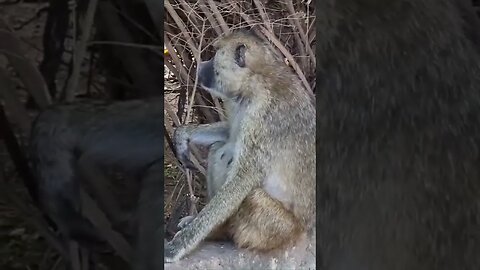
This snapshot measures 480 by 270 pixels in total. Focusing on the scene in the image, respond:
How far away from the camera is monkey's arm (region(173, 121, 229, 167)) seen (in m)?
1.17

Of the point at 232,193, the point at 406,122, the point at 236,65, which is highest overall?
the point at 236,65

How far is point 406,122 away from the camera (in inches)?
47.9

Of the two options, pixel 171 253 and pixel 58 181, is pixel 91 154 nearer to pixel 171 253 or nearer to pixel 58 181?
pixel 58 181

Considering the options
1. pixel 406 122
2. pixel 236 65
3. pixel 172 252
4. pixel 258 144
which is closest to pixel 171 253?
pixel 172 252

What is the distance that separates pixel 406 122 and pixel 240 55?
1.01ft

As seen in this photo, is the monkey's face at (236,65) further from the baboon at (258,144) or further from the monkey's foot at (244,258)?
the monkey's foot at (244,258)

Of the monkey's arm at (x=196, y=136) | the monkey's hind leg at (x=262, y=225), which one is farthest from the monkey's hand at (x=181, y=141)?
the monkey's hind leg at (x=262, y=225)

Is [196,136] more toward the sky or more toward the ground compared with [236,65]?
more toward the ground

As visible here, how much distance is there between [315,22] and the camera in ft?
3.92

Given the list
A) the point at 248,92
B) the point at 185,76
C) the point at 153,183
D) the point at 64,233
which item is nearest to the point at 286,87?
the point at 248,92

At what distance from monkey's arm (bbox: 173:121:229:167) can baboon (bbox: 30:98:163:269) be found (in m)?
0.03

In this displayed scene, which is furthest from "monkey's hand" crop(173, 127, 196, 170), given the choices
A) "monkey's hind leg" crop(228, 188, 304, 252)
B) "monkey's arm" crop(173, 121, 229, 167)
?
"monkey's hind leg" crop(228, 188, 304, 252)

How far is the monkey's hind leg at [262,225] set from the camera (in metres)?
1.19

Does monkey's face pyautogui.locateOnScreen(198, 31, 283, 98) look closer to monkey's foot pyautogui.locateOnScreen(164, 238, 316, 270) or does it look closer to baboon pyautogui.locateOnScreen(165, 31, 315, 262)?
baboon pyautogui.locateOnScreen(165, 31, 315, 262)
